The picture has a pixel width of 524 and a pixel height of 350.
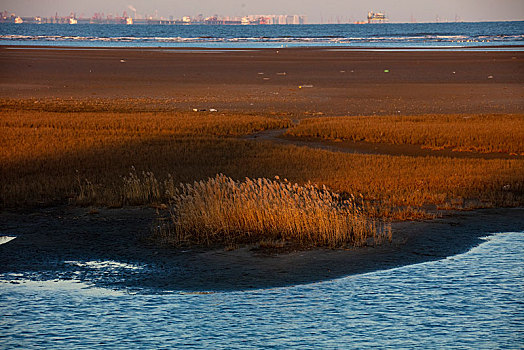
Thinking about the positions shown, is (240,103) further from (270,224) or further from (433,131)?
(270,224)

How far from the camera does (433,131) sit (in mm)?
29141

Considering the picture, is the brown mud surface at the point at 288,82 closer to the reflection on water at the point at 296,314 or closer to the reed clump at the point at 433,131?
the reed clump at the point at 433,131

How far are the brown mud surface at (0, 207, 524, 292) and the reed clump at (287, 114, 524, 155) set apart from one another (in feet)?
34.0

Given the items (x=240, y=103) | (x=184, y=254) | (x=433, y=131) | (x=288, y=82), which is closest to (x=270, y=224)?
(x=184, y=254)

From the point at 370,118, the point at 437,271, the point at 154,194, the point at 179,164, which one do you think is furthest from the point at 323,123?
the point at 437,271

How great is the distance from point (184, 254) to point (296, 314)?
3723 millimetres

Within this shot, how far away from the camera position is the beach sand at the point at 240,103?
41.2 feet

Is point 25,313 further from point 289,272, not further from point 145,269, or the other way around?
point 289,272

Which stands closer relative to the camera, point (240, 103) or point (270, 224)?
point (270, 224)

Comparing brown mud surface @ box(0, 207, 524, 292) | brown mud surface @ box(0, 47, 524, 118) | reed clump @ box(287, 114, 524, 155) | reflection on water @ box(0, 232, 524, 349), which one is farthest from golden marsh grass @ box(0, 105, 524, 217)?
brown mud surface @ box(0, 47, 524, 118)

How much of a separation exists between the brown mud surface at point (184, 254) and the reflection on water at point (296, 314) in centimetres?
51

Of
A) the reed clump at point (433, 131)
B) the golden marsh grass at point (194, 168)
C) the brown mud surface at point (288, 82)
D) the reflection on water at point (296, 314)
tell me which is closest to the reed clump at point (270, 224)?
the reflection on water at point (296, 314)

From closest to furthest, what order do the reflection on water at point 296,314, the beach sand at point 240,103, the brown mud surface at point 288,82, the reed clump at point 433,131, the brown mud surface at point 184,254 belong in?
the reflection on water at point 296,314 → the brown mud surface at point 184,254 → the beach sand at point 240,103 → the reed clump at point 433,131 → the brown mud surface at point 288,82

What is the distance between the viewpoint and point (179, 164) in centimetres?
2264
